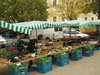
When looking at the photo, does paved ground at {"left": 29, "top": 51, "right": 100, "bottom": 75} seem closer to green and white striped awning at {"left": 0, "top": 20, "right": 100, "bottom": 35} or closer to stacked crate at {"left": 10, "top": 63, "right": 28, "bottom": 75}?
stacked crate at {"left": 10, "top": 63, "right": 28, "bottom": 75}

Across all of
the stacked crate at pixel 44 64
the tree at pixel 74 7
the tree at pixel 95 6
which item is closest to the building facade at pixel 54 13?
the tree at pixel 74 7

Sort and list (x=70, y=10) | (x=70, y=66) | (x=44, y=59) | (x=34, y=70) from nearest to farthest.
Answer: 1. (x=44, y=59)
2. (x=34, y=70)
3. (x=70, y=66)
4. (x=70, y=10)

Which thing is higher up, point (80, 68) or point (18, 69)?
point (18, 69)

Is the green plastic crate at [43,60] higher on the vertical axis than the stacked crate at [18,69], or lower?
higher

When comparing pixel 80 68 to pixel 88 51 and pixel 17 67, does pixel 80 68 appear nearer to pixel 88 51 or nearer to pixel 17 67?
pixel 88 51

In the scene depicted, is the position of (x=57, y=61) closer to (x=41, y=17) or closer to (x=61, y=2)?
(x=41, y=17)

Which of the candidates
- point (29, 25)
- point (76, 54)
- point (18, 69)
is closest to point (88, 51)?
point (76, 54)

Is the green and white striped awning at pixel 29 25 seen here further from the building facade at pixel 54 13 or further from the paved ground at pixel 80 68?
the building facade at pixel 54 13

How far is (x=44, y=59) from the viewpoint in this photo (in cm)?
994

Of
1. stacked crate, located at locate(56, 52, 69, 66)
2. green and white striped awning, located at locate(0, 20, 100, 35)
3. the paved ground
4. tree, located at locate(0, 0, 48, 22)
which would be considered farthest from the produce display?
tree, located at locate(0, 0, 48, 22)

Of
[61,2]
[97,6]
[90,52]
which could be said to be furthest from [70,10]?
[90,52]

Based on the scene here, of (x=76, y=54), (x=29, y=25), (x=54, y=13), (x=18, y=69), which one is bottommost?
(x=18, y=69)

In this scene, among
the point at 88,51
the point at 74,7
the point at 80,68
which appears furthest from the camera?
the point at 74,7

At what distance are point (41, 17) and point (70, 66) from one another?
14509 millimetres
